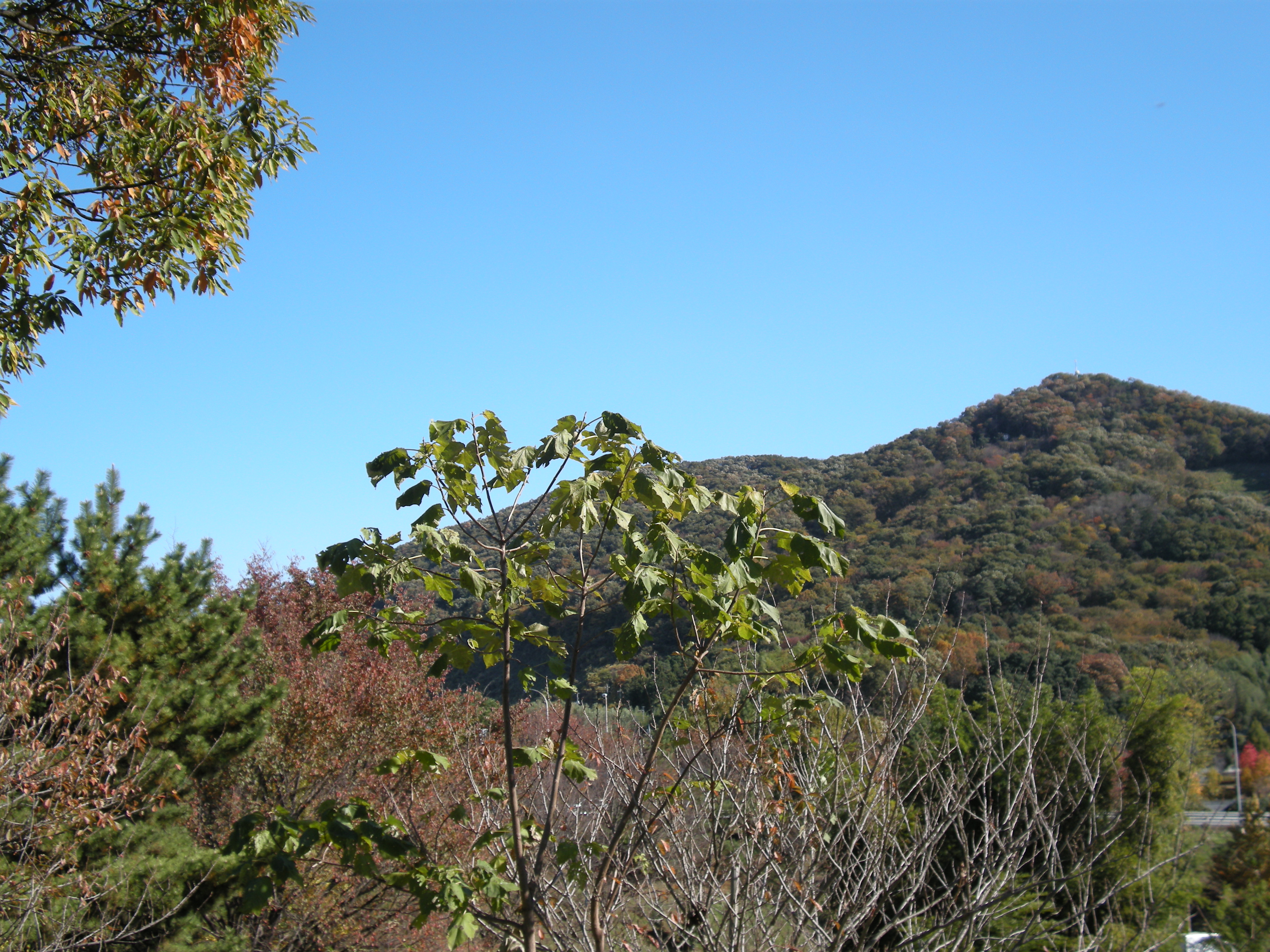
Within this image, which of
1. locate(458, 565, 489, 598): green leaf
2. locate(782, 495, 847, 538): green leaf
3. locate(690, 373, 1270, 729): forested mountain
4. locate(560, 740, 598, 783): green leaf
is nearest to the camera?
locate(782, 495, 847, 538): green leaf

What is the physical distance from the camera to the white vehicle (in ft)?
29.3

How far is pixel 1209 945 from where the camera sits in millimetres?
9812

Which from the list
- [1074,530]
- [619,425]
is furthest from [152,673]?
[1074,530]

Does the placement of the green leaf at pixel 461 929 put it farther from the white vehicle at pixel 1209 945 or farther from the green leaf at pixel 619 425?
the white vehicle at pixel 1209 945

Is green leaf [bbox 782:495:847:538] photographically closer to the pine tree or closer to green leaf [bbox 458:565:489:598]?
green leaf [bbox 458:565:489:598]

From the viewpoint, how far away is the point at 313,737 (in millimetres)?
11258

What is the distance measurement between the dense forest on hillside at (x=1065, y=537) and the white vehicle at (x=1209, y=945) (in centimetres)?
282

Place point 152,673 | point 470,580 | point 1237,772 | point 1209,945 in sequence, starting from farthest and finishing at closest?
point 1237,772 → point 1209,945 → point 152,673 → point 470,580

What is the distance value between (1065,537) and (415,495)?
37.2 meters

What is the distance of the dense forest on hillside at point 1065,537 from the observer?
17.5 m

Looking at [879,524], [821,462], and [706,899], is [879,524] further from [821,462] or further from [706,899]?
[706,899]

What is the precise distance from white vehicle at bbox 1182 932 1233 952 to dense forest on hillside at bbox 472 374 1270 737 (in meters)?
2.82

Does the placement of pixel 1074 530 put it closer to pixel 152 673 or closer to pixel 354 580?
pixel 152 673

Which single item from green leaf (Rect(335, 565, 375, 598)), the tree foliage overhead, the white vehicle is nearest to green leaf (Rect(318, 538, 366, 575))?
green leaf (Rect(335, 565, 375, 598))
